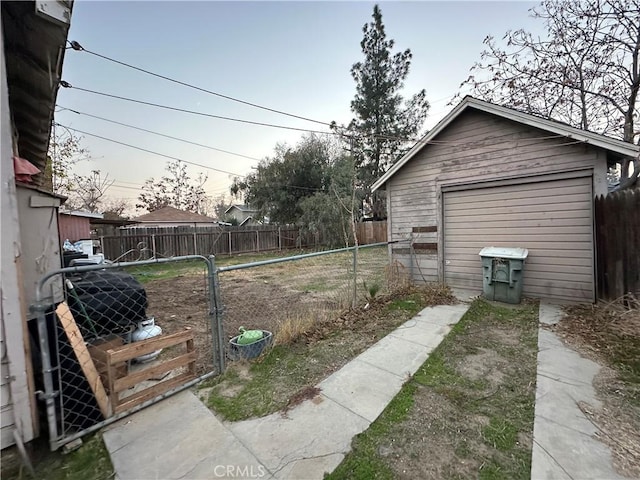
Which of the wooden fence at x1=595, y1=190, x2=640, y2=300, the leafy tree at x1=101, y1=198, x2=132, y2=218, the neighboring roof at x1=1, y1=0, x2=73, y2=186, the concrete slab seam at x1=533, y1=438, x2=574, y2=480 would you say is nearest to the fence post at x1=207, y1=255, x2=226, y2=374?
A: the neighboring roof at x1=1, y1=0, x2=73, y2=186

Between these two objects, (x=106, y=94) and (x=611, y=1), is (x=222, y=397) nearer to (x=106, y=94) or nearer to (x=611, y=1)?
(x=106, y=94)

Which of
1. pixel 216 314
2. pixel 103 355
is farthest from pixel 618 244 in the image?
pixel 103 355

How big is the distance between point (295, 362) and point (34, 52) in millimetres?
3759

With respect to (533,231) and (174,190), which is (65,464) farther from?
(174,190)

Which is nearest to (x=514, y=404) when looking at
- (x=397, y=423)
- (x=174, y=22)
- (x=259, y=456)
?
(x=397, y=423)

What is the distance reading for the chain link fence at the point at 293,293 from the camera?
12.5ft

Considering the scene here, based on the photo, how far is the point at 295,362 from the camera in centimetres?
313

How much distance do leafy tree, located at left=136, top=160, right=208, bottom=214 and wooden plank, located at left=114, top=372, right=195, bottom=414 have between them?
3407 centimetres

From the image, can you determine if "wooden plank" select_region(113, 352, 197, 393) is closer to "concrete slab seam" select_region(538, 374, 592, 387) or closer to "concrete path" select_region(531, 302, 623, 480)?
"concrete path" select_region(531, 302, 623, 480)

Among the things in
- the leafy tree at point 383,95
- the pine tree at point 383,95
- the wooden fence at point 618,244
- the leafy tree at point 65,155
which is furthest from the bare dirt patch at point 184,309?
the leafy tree at point 383,95

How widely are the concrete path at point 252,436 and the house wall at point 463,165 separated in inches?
176

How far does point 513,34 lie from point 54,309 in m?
13.0

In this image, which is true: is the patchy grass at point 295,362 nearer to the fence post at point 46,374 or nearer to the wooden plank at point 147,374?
the wooden plank at point 147,374

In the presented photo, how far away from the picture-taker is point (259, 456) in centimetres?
179
